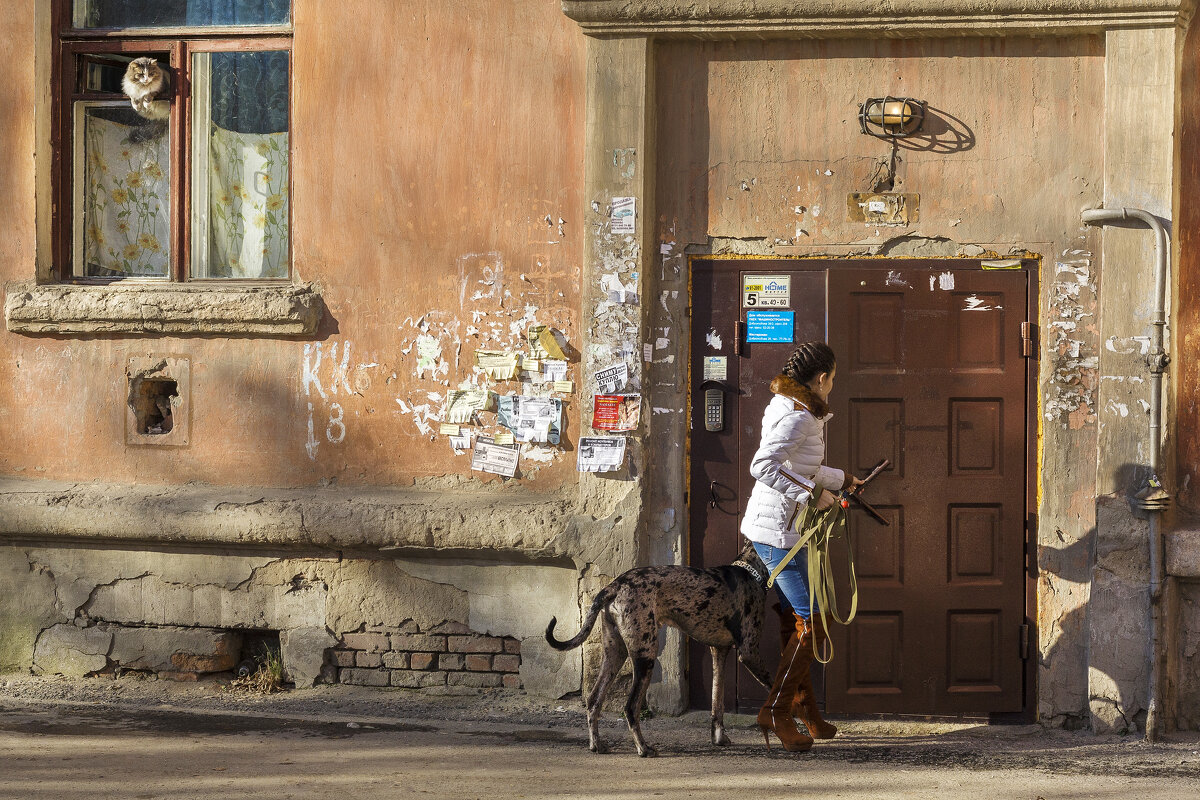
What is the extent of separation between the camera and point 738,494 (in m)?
5.68

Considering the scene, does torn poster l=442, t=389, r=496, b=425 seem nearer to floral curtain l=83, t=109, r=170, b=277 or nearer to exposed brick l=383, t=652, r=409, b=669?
exposed brick l=383, t=652, r=409, b=669

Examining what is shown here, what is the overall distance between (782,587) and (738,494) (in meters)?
0.79

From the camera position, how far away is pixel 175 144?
6.28 meters

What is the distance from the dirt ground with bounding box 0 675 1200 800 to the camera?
4.52 m

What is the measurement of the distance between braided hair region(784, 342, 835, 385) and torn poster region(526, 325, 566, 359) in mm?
1282

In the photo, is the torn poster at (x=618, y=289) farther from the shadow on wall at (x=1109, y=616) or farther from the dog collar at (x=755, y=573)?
the shadow on wall at (x=1109, y=616)

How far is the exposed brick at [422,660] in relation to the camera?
19.2 feet

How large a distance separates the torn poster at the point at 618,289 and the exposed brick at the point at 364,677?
217cm

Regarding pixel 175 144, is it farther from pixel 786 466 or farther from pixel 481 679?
pixel 786 466

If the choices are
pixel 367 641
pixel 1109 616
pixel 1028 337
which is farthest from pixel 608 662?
pixel 1028 337

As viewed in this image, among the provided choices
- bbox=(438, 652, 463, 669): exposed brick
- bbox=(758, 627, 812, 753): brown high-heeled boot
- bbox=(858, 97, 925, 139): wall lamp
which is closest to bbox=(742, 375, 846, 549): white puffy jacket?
bbox=(758, 627, 812, 753): brown high-heeled boot

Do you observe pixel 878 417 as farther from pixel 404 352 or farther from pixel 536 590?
pixel 404 352

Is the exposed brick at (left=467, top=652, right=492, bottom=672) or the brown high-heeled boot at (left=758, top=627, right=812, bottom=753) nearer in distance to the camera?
the brown high-heeled boot at (left=758, top=627, right=812, bottom=753)

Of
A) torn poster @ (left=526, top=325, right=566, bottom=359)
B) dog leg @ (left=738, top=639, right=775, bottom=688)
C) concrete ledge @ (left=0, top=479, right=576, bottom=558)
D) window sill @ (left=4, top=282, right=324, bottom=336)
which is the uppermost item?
window sill @ (left=4, top=282, right=324, bottom=336)
